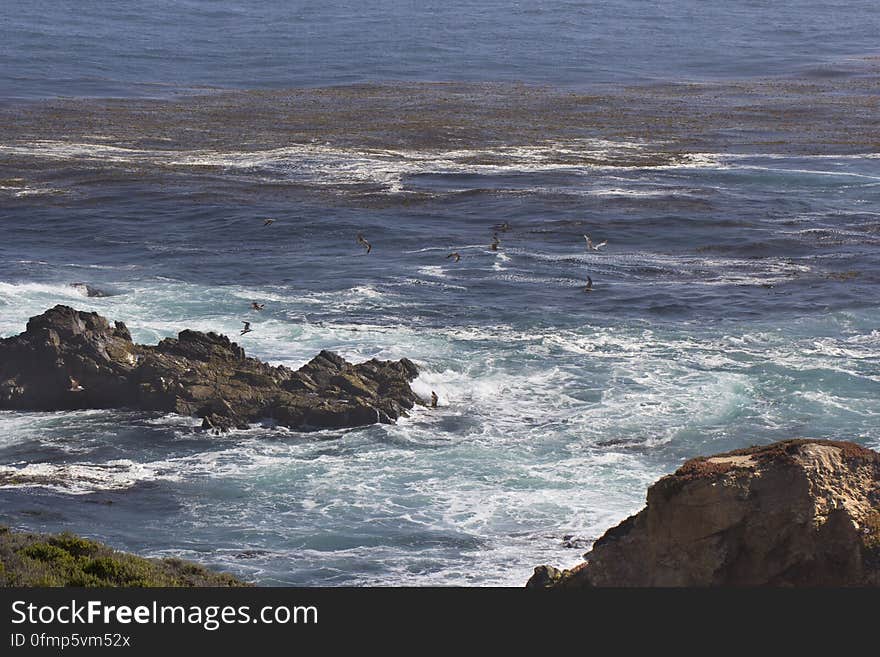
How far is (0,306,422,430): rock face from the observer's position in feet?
124

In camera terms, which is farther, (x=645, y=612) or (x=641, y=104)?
(x=641, y=104)

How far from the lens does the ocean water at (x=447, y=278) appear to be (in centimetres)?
3212

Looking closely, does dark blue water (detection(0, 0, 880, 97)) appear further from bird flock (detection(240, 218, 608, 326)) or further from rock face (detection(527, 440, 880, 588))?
rock face (detection(527, 440, 880, 588))

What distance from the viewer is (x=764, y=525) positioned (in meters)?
19.5

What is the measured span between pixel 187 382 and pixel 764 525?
22.6 meters

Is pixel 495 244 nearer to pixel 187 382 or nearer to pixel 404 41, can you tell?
pixel 187 382

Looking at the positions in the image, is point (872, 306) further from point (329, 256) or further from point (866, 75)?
point (866, 75)

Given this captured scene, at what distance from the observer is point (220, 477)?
33.7 m

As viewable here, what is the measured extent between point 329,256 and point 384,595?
42.0 m

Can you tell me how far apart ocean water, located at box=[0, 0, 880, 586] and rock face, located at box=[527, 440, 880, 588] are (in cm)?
786

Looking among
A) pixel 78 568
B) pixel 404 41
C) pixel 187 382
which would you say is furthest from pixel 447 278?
pixel 404 41

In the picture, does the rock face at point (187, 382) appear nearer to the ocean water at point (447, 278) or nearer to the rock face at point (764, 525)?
the ocean water at point (447, 278)

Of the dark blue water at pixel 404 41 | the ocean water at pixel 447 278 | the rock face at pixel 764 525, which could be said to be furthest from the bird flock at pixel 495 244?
the dark blue water at pixel 404 41

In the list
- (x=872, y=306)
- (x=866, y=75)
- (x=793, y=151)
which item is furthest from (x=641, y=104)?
(x=872, y=306)
